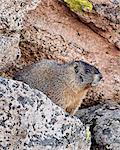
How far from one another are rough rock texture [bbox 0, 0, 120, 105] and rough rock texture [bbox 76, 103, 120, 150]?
0.55 meters

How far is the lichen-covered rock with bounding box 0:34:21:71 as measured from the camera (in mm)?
8391

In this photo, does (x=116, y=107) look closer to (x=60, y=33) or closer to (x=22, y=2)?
(x=60, y=33)

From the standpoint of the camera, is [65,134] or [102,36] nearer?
[65,134]

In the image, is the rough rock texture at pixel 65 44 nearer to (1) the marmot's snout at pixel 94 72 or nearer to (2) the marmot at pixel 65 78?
(2) the marmot at pixel 65 78

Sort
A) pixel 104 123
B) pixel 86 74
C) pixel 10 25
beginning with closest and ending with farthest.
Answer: pixel 10 25 → pixel 104 123 → pixel 86 74

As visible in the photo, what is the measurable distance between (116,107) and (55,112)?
8.58ft

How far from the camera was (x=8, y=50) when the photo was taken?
27.9ft

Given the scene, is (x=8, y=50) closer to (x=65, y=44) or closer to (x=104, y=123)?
(x=65, y=44)

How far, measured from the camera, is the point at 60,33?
9.85 m

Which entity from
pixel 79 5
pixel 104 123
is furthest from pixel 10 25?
pixel 104 123

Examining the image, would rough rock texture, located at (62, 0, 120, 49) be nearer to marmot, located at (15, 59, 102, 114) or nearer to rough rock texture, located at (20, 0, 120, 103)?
rough rock texture, located at (20, 0, 120, 103)

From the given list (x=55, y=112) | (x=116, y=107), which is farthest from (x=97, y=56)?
(x=55, y=112)

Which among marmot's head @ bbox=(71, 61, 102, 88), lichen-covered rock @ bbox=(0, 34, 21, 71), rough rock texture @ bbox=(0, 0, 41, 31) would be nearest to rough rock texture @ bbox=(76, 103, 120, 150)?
marmot's head @ bbox=(71, 61, 102, 88)

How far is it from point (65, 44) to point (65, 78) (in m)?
0.86
